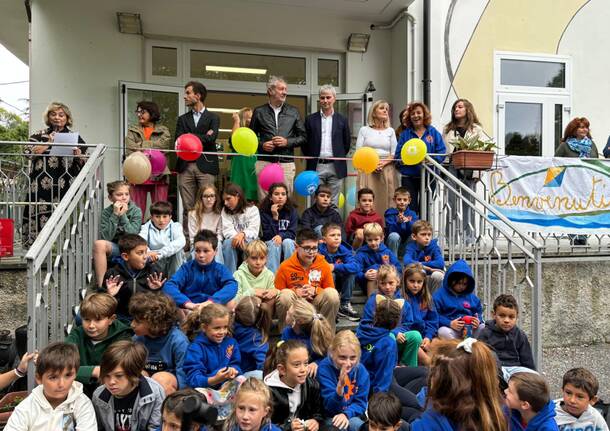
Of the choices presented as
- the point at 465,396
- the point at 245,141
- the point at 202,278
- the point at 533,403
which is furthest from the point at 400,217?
the point at 465,396

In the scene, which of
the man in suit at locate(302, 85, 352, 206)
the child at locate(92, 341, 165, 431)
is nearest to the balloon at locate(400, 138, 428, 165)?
the man in suit at locate(302, 85, 352, 206)

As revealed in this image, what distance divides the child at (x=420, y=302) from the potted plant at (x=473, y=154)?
70.0 inches

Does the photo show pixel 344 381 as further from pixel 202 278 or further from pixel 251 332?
pixel 202 278

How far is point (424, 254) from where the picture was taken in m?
5.66

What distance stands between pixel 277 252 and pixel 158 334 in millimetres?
1879

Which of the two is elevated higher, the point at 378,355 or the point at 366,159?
the point at 366,159

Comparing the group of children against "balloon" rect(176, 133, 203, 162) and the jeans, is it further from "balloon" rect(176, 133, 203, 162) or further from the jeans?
"balloon" rect(176, 133, 203, 162)

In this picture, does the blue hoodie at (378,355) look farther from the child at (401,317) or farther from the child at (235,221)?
the child at (235,221)

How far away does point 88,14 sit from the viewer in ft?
25.0

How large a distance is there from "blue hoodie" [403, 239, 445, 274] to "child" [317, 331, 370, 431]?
2094 mm

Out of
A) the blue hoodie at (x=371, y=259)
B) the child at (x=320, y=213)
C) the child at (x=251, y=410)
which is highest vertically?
the child at (x=320, y=213)

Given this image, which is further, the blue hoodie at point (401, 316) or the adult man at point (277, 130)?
the adult man at point (277, 130)

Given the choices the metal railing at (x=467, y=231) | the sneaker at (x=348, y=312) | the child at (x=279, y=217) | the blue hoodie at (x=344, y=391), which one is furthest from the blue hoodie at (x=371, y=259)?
the blue hoodie at (x=344, y=391)

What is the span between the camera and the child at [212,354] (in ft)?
11.9
